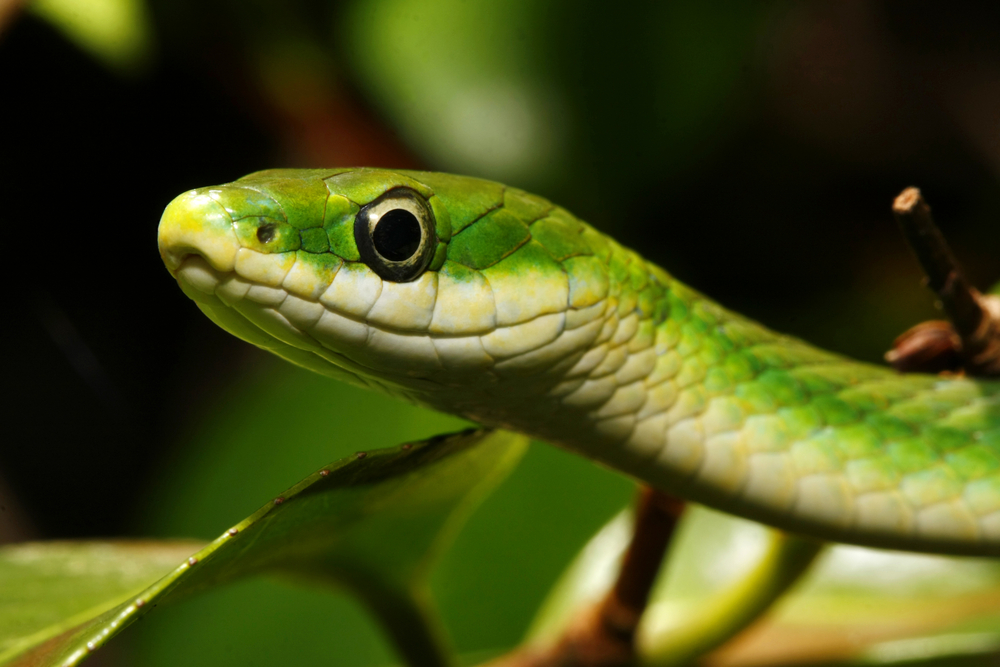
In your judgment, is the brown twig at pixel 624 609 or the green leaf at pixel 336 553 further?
the brown twig at pixel 624 609

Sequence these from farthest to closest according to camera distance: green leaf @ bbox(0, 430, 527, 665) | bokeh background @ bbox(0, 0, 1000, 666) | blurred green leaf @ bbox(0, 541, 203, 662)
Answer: bokeh background @ bbox(0, 0, 1000, 666) < blurred green leaf @ bbox(0, 541, 203, 662) < green leaf @ bbox(0, 430, 527, 665)

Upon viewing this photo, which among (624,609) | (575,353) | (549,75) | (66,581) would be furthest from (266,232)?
(549,75)

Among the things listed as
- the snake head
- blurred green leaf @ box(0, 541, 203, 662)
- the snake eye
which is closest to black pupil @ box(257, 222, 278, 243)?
the snake head

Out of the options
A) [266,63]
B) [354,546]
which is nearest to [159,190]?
[266,63]

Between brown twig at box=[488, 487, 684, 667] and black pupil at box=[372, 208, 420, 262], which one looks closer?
black pupil at box=[372, 208, 420, 262]

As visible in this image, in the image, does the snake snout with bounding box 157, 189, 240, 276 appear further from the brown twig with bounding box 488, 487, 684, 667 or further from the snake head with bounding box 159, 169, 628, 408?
the brown twig with bounding box 488, 487, 684, 667

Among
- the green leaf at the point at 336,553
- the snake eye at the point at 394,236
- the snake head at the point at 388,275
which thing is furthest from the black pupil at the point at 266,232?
the green leaf at the point at 336,553

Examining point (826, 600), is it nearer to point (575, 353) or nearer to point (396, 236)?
point (575, 353)

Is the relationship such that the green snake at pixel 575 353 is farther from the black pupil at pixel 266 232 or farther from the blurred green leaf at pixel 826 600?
the blurred green leaf at pixel 826 600
